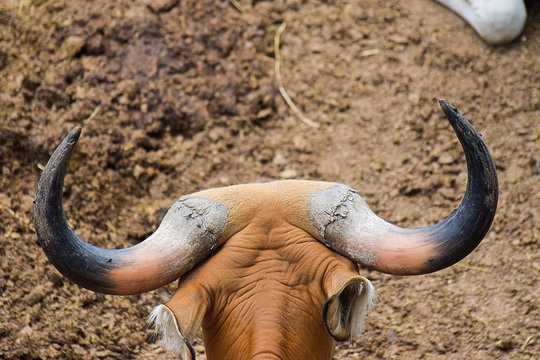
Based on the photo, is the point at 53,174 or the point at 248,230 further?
the point at 248,230

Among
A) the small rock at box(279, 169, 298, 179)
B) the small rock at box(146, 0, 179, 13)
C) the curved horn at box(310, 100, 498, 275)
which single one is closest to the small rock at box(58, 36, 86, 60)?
the small rock at box(146, 0, 179, 13)

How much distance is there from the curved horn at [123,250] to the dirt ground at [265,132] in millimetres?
1541

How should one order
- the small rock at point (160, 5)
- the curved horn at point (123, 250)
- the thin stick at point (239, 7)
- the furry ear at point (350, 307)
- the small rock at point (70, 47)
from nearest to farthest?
the curved horn at point (123, 250)
the furry ear at point (350, 307)
the small rock at point (70, 47)
the small rock at point (160, 5)
the thin stick at point (239, 7)

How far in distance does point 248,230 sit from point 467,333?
6.80 ft

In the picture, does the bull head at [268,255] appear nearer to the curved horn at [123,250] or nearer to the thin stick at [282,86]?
the curved horn at [123,250]

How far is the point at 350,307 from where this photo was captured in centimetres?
263

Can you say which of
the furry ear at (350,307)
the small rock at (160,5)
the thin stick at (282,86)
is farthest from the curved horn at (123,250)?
the small rock at (160,5)

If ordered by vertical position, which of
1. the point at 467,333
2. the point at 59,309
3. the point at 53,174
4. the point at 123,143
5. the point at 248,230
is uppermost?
the point at 53,174

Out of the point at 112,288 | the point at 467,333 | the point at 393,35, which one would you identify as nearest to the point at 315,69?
the point at 393,35

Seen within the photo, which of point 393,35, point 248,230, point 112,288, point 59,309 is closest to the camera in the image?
point 112,288

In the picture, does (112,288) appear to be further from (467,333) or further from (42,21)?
(42,21)

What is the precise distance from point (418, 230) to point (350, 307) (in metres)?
0.46

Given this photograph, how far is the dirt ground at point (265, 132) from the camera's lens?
4.15 metres

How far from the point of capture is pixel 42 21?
5.39 metres
